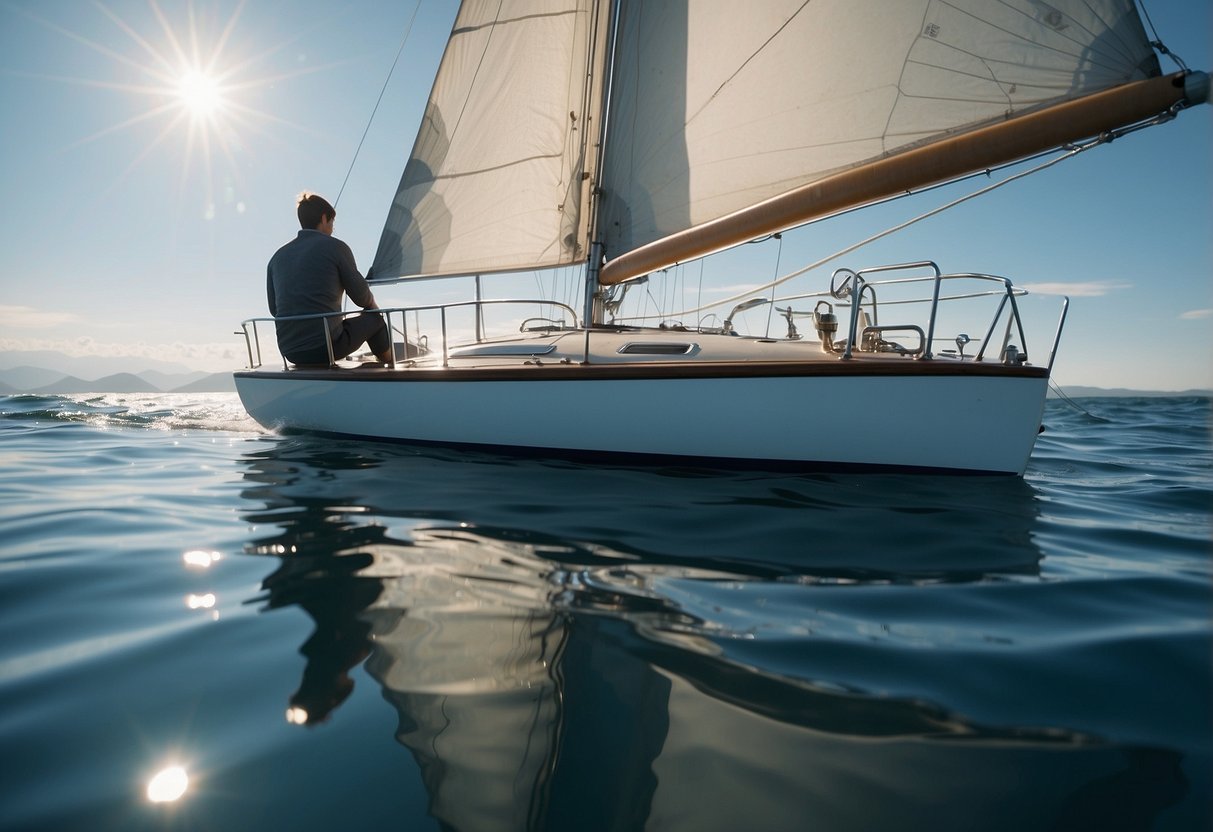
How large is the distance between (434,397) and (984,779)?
161 inches

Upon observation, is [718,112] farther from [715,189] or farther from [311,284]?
[311,284]

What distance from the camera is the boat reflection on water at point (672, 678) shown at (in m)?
0.86

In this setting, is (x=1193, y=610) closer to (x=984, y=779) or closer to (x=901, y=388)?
(x=984, y=779)

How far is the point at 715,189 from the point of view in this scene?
4797 mm

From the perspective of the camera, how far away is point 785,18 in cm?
427

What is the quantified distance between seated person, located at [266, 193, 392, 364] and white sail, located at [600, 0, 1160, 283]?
7.39 ft

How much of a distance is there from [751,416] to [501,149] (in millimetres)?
4141

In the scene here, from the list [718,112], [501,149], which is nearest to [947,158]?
[718,112]

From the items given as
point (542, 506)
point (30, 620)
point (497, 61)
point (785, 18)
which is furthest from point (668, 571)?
point (497, 61)

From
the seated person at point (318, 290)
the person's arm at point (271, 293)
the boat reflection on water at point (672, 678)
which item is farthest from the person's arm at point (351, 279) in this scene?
the boat reflection on water at point (672, 678)

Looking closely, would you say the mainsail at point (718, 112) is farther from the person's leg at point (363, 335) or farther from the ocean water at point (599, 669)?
the ocean water at point (599, 669)

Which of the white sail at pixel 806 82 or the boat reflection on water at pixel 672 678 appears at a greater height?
the white sail at pixel 806 82

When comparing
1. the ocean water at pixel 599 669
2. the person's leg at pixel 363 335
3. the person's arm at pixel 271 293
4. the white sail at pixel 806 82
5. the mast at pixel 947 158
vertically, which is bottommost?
the ocean water at pixel 599 669

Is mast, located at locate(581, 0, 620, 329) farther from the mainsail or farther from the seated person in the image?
the seated person
